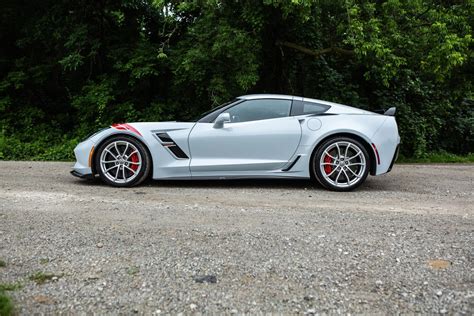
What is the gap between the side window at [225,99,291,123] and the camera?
6.19 metres

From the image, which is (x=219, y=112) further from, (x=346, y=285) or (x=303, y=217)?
(x=346, y=285)

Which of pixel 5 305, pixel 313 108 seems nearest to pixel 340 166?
pixel 313 108

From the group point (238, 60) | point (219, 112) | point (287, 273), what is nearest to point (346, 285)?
point (287, 273)

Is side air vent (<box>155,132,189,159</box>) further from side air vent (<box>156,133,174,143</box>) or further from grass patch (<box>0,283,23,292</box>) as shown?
grass patch (<box>0,283,23,292</box>)

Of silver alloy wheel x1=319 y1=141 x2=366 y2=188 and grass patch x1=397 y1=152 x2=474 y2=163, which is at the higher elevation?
silver alloy wheel x1=319 y1=141 x2=366 y2=188

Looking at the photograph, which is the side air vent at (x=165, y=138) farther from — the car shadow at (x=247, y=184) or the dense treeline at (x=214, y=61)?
the dense treeline at (x=214, y=61)

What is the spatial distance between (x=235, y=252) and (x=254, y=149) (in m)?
2.82

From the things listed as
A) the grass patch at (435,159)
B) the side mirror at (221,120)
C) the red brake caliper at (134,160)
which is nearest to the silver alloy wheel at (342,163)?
the side mirror at (221,120)

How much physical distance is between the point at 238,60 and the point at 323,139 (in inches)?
180

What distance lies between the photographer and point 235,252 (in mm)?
3359

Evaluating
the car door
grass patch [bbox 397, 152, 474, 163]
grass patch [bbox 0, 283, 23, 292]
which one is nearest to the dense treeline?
grass patch [bbox 397, 152, 474, 163]

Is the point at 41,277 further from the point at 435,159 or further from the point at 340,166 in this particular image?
the point at 435,159

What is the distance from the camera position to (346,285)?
2.81 metres

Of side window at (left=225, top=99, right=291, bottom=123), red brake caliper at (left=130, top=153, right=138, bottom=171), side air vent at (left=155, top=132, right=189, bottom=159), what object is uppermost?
side window at (left=225, top=99, right=291, bottom=123)
